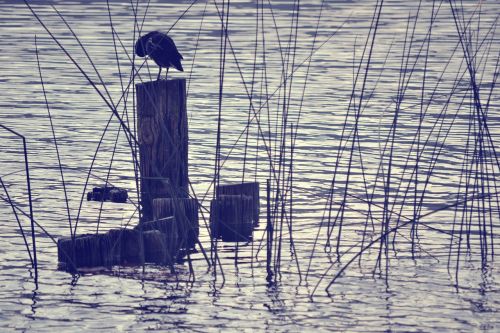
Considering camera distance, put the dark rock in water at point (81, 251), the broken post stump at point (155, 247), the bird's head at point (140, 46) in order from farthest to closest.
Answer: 1. the bird's head at point (140, 46)
2. the broken post stump at point (155, 247)
3. the dark rock in water at point (81, 251)

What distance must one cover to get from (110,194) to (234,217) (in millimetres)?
1278

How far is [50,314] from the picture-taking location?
671 cm

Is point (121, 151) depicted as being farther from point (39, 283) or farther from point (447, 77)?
point (447, 77)

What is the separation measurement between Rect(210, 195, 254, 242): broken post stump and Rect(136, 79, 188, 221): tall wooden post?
0.29 m

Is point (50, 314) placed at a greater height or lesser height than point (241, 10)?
lesser

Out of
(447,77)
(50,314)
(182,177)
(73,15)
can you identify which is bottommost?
(50,314)

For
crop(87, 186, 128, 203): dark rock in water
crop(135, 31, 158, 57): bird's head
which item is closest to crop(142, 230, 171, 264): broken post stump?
crop(87, 186, 128, 203): dark rock in water

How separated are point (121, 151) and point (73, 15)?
1611cm

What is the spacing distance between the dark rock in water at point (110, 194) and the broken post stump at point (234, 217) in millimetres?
984

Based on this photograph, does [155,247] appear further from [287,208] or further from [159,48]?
[287,208]

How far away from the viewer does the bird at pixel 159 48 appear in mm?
8492

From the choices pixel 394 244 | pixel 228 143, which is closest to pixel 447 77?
pixel 228 143

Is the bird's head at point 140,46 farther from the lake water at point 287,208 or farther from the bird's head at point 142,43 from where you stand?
the lake water at point 287,208

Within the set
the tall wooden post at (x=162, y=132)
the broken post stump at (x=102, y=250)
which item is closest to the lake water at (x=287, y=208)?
the broken post stump at (x=102, y=250)
